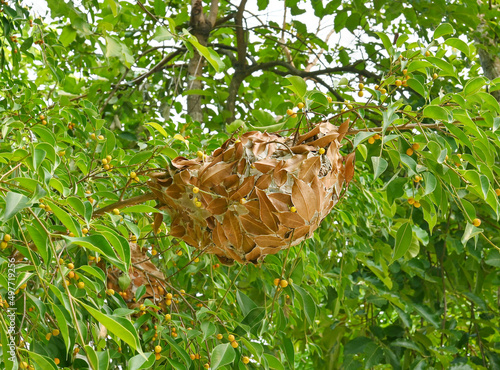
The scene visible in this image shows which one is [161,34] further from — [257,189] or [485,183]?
[485,183]

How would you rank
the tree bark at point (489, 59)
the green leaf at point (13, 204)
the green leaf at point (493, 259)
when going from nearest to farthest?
the green leaf at point (13, 204)
the green leaf at point (493, 259)
the tree bark at point (489, 59)

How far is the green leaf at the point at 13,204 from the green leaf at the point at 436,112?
557mm

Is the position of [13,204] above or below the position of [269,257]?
above

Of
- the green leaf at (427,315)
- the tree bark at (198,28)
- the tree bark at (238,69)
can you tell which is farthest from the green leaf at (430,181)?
the tree bark at (238,69)

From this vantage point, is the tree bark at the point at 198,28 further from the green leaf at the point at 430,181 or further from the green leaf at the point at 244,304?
the green leaf at the point at 430,181

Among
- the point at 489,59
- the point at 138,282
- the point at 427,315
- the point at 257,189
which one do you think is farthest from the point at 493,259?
the point at 257,189

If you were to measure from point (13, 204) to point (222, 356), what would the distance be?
0.43 metres

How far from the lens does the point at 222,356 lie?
0.84 meters

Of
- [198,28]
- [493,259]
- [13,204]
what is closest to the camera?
[13,204]

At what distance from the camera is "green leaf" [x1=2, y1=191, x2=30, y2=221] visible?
0.55 metres

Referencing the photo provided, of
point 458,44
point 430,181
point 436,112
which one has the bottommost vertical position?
point 430,181

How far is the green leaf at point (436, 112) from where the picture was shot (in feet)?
2.53

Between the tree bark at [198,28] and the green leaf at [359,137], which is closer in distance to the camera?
the green leaf at [359,137]

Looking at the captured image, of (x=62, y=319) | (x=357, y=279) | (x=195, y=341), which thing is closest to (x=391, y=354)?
(x=357, y=279)
